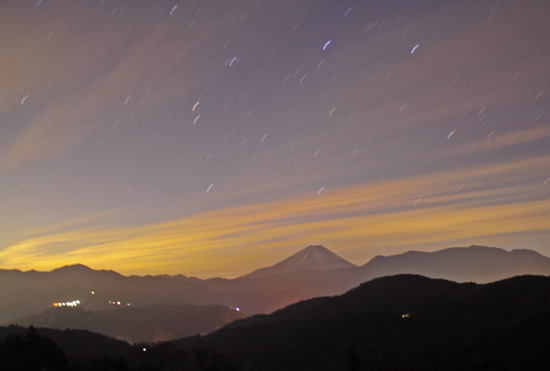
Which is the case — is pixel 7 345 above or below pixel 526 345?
above

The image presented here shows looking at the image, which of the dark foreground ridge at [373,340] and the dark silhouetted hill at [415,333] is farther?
the dark silhouetted hill at [415,333]

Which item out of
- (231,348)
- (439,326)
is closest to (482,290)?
(439,326)

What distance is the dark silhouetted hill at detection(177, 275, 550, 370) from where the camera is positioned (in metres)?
88.0

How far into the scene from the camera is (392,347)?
343 ft

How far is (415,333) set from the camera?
371 ft

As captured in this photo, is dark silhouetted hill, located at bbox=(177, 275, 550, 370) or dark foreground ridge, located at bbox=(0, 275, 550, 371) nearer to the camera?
dark foreground ridge, located at bbox=(0, 275, 550, 371)

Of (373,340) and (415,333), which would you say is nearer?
(415,333)

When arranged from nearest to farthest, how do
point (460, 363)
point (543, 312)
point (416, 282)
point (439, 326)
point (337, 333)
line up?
point (460, 363) < point (543, 312) < point (439, 326) < point (337, 333) < point (416, 282)

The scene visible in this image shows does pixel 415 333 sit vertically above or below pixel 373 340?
above

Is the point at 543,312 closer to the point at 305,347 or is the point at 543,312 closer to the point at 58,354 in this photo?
the point at 305,347

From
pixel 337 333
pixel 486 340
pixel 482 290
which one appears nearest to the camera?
pixel 486 340

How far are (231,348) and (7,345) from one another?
7951 centimetres

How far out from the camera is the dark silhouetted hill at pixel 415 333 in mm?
88000

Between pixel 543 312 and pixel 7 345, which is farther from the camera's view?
A: pixel 543 312
